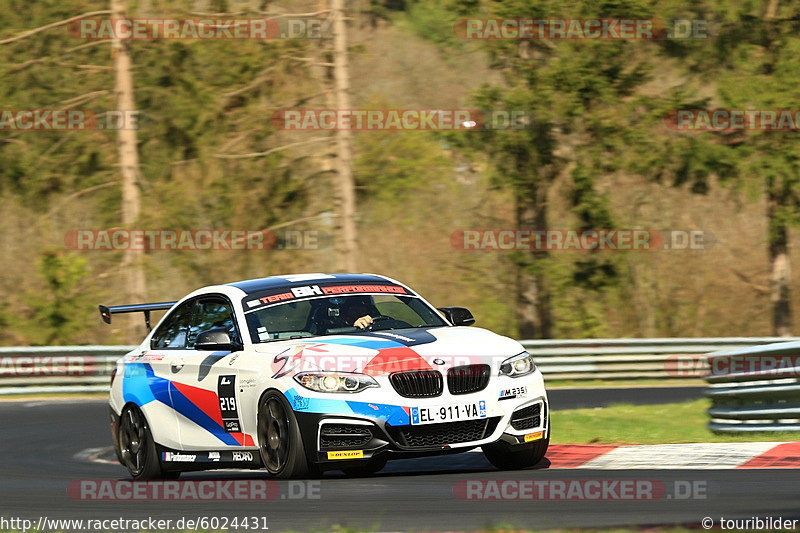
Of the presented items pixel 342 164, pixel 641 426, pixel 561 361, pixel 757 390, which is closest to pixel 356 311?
pixel 757 390

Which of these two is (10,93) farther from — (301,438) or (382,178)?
(301,438)

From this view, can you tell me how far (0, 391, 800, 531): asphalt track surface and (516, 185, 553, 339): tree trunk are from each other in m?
19.3

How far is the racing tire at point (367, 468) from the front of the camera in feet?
27.8

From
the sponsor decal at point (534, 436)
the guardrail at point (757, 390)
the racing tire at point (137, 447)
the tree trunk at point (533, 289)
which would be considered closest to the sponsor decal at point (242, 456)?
the racing tire at point (137, 447)

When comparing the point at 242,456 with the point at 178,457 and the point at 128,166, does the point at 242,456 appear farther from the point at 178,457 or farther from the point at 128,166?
the point at 128,166

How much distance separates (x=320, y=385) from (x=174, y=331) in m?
2.44

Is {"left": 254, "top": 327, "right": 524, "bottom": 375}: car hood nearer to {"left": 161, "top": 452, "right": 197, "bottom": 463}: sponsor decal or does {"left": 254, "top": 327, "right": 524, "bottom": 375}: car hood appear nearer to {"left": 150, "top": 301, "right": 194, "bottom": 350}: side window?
{"left": 161, "top": 452, "right": 197, "bottom": 463}: sponsor decal

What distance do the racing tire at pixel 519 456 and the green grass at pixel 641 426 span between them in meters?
2.17

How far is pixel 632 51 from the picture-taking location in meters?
28.0

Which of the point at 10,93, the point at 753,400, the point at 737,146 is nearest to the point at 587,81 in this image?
the point at 737,146

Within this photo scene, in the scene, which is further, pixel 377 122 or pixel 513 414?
pixel 377 122

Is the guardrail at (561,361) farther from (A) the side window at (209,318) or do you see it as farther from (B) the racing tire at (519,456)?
(B) the racing tire at (519,456)

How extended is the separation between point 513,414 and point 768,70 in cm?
2069

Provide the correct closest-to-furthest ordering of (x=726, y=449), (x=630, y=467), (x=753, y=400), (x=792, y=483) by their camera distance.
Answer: (x=792, y=483) < (x=630, y=467) < (x=726, y=449) < (x=753, y=400)
